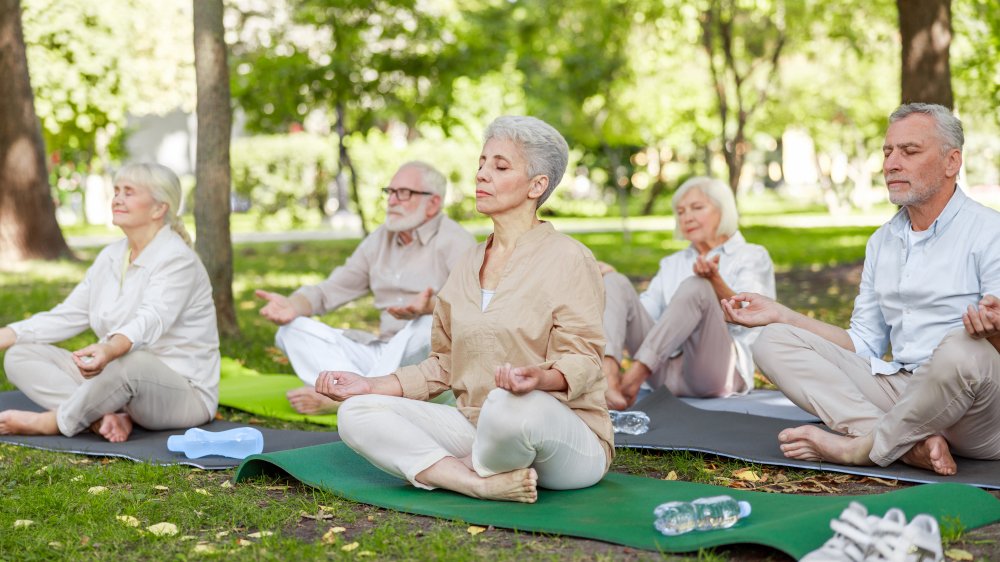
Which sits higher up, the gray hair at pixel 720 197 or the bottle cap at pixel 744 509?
the gray hair at pixel 720 197

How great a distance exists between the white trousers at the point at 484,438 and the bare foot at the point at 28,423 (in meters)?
2.34

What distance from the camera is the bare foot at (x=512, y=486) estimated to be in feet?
13.4

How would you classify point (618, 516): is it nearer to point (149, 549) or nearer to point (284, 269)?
point (149, 549)

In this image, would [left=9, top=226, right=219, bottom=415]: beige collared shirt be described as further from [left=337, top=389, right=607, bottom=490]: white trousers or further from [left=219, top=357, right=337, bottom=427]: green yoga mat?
[left=337, top=389, right=607, bottom=490]: white trousers

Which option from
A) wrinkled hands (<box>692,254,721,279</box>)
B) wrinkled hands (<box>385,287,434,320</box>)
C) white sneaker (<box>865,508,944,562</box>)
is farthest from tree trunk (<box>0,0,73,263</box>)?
white sneaker (<box>865,508,944,562</box>)

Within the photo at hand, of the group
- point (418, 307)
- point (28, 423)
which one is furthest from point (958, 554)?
point (28, 423)

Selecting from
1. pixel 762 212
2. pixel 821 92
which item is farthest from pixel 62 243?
pixel 762 212

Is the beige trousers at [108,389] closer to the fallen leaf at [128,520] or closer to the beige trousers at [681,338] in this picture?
the fallen leaf at [128,520]

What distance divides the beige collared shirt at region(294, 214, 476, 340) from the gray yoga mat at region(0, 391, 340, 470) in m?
1.22

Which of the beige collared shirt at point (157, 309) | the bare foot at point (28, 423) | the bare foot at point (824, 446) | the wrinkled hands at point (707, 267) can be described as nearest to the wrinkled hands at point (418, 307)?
the beige collared shirt at point (157, 309)

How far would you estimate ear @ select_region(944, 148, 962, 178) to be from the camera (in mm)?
4625

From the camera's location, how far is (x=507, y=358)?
163 inches

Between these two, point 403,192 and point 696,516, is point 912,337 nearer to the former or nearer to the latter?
point 696,516

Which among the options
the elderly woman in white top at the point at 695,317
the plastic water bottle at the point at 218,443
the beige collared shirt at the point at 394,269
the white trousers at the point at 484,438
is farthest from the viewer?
the beige collared shirt at the point at 394,269
